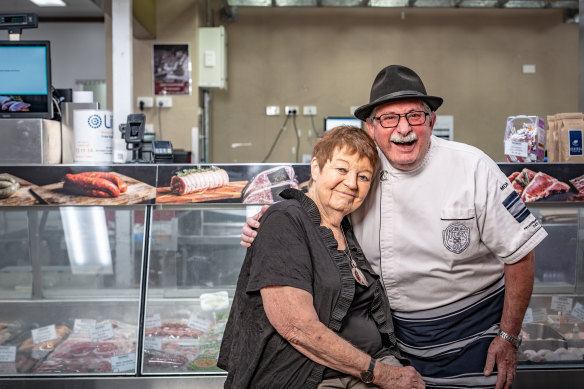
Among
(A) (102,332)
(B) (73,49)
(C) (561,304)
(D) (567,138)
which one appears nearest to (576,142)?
(D) (567,138)

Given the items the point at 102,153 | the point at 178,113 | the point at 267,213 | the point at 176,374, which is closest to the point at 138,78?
the point at 178,113

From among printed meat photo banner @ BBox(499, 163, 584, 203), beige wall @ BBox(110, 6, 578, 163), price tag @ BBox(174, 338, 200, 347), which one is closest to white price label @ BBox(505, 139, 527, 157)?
printed meat photo banner @ BBox(499, 163, 584, 203)

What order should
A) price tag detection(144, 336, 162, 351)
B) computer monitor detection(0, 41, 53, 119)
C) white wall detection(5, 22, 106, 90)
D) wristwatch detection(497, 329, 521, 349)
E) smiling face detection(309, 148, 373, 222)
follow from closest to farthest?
smiling face detection(309, 148, 373, 222)
wristwatch detection(497, 329, 521, 349)
price tag detection(144, 336, 162, 351)
computer monitor detection(0, 41, 53, 119)
white wall detection(5, 22, 106, 90)

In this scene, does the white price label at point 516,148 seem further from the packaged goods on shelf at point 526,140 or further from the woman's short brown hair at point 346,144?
the woman's short brown hair at point 346,144

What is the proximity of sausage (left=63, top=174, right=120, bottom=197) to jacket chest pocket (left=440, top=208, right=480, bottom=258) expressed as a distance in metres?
1.54

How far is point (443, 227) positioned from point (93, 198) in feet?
5.33

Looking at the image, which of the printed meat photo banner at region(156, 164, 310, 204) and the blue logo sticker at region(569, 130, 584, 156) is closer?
the printed meat photo banner at region(156, 164, 310, 204)

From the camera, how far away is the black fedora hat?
1.66 m

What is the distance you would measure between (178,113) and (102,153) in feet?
14.1

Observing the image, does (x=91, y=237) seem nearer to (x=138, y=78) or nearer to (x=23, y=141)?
(x=23, y=141)

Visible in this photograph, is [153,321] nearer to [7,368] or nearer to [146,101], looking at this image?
[7,368]

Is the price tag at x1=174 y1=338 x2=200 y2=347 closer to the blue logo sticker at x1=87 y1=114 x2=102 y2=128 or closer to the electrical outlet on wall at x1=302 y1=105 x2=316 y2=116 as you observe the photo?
the blue logo sticker at x1=87 y1=114 x2=102 y2=128

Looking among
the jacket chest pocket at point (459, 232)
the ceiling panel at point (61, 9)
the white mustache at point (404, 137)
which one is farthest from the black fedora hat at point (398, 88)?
the ceiling panel at point (61, 9)

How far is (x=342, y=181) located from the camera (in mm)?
1611
